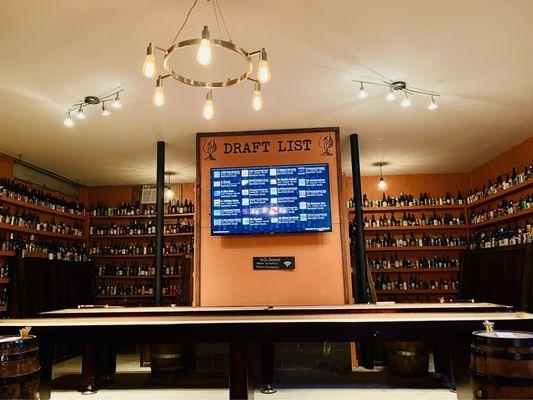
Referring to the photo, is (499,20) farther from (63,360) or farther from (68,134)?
(63,360)

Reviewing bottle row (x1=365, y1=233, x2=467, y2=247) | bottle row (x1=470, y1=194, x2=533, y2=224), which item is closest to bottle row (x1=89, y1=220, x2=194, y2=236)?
Result: bottle row (x1=365, y1=233, x2=467, y2=247)

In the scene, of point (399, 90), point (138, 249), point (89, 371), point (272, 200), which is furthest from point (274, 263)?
point (138, 249)

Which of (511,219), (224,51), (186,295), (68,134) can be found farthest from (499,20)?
(186,295)

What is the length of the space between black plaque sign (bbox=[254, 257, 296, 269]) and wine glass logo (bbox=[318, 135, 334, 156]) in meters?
1.59

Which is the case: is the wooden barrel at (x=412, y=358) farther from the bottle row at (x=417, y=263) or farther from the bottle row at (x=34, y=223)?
the bottle row at (x=34, y=223)

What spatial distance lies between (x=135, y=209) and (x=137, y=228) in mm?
455

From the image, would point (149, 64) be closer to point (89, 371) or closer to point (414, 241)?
point (89, 371)

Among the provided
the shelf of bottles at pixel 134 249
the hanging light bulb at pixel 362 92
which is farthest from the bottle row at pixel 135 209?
the hanging light bulb at pixel 362 92

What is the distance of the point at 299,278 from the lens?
5.67m

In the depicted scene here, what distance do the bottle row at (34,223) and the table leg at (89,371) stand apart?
122 inches

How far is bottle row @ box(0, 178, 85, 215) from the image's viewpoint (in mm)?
6961

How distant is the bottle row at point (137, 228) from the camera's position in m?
9.00

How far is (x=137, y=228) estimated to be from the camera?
9.10 meters

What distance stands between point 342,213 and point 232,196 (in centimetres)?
157
